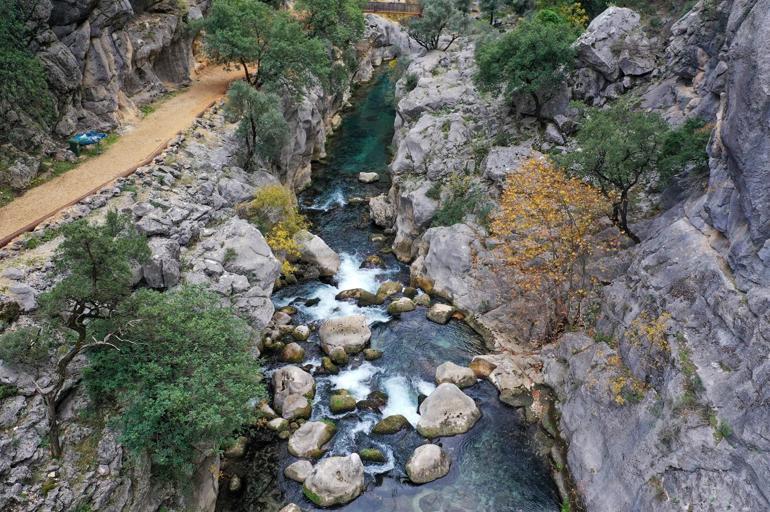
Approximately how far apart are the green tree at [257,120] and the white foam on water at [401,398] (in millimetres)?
21857

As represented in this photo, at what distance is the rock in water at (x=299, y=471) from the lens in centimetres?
2267

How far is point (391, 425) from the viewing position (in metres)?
25.3

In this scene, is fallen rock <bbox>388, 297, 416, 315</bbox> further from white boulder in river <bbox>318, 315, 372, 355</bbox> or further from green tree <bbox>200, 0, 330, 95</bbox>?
green tree <bbox>200, 0, 330, 95</bbox>

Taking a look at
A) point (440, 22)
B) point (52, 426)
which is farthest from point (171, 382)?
point (440, 22)

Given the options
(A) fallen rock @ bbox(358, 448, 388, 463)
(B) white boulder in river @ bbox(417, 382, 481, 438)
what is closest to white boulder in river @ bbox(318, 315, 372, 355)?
(B) white boulder in river @ bbox(417, 382, 481, 438)

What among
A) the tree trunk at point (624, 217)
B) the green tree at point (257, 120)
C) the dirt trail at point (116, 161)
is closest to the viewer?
the dirt trail at point (116, 161)

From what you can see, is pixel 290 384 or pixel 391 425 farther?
pixel 290 384

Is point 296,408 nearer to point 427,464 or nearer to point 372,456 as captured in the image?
point 372,456

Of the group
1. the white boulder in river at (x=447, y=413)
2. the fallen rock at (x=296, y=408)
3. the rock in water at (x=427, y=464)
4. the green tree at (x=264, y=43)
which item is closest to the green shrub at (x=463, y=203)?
the white boulder in river at (x=447, y=413)

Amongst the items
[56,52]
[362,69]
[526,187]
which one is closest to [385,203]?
[526,187]

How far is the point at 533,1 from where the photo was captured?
5816cm

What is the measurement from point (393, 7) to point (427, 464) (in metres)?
83.0

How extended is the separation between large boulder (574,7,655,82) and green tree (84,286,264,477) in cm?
3487

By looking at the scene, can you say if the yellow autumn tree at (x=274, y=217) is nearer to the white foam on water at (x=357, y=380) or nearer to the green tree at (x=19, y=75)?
the white foam on water at (x=357, y=380)
